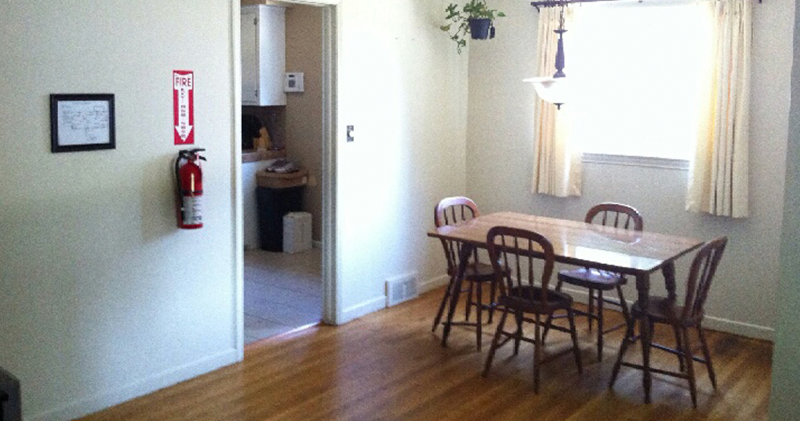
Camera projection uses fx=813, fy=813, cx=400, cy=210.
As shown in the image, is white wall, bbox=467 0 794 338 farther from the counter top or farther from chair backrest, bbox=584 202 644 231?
the counter top

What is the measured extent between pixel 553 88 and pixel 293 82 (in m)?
3.84

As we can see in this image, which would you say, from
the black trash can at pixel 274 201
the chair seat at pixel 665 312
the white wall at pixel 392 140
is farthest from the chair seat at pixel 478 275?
the black trash can at pixel 274 201

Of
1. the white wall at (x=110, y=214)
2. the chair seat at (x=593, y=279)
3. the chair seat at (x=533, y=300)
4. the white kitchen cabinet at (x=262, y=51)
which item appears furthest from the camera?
the white kitchen cabinet at (x=262, y=51)

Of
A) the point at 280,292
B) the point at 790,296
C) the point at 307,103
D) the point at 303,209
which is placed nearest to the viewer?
the point at 790,296

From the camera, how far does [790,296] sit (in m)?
3.10

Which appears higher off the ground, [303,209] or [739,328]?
[303,209]

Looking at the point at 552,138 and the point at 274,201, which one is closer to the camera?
the point at 552,138

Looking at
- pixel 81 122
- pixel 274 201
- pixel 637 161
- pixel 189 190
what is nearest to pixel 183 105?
pixel 189 190

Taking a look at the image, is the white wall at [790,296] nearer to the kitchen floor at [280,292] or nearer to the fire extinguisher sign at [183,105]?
the fire extinguisher sign at [183,105]

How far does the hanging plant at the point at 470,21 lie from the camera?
218 inches

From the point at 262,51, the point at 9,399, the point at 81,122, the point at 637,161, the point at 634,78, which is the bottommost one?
the point at 9,399

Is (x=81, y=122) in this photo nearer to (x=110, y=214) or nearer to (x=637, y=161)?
(x=110, y=214)

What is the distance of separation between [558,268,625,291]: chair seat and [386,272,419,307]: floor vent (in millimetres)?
1298

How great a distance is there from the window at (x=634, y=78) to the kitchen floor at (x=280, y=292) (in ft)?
7.28
